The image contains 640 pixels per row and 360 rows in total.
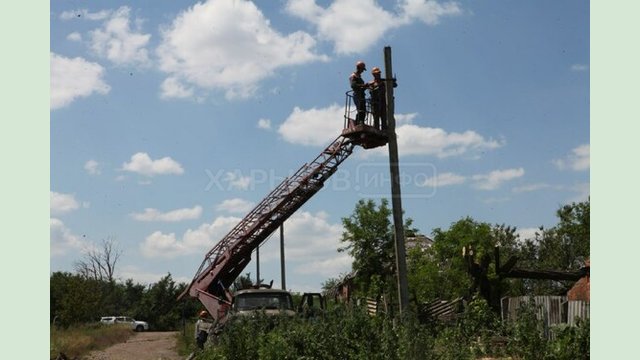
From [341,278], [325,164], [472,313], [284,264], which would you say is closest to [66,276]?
[341,278]

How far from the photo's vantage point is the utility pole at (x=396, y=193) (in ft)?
33.8

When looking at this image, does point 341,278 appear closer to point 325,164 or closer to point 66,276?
point 325,164

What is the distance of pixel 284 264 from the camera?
2694cm

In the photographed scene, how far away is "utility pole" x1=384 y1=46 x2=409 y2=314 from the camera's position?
406 inches

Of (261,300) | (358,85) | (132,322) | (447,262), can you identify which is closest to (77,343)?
(261,300)

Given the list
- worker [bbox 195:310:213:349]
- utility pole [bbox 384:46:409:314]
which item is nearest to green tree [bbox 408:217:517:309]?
worker [bbox 195:310:213:349]

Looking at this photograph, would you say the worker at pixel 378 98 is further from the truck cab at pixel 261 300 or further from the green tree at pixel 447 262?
the green tree at pixel 447 262

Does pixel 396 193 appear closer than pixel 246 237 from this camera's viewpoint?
Yes

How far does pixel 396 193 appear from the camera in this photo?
10547mm

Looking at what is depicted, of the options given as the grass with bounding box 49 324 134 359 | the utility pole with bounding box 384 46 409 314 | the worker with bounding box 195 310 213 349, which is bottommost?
the grass with bounding box 49 324 134 359

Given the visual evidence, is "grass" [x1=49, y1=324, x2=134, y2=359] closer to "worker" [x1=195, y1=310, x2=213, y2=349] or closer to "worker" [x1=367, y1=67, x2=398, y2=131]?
"worker" [x1=195, y1=310, x2=213, y2=349]

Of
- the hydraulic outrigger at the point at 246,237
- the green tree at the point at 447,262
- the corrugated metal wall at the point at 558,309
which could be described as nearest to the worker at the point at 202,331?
the hydraulic outrigger at the point at 246,237

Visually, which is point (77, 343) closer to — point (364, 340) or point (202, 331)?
point (202, 331)

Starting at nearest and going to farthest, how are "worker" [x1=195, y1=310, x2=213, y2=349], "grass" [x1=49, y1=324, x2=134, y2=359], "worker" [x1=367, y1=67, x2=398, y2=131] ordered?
"worker" [x1=367, y1=67, x2=398, y2=131] < "worker" [x1=195, y1=310, x2=213, y2=349] < "grass" [x1=49, y1=324, x2=134, y2=359]
